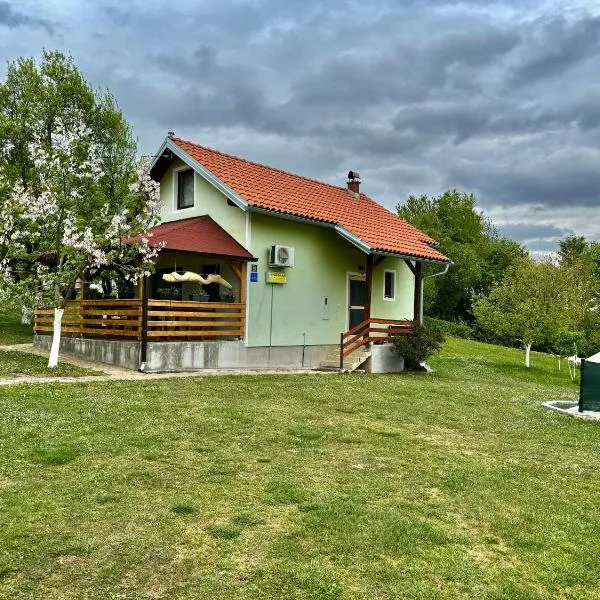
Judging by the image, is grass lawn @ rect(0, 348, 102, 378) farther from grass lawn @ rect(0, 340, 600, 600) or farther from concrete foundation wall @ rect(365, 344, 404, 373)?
concrete foundation wall @ rect(365, 344, 404, 373)

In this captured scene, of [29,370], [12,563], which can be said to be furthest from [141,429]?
[29,370]

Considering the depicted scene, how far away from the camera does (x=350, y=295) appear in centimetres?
2038

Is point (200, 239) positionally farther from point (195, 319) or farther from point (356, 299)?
point (356, 299)

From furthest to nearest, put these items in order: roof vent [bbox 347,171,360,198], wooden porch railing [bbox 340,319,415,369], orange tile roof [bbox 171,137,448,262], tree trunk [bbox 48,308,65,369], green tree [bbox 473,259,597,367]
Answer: roof vent [bbox 347,171,360,198], green tree [bbox 473,259,597,367], wooden porch railing [bbox 340,319,415,369], orange tile roof [bbox 171,137,448,262], tree trunk [bbox 48,308,65,369]

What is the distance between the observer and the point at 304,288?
61.4 feet

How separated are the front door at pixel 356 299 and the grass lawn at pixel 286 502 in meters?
9.98

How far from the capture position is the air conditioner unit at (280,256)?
57.2 ft

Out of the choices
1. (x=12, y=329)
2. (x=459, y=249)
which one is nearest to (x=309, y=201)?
(x=12, y=329)

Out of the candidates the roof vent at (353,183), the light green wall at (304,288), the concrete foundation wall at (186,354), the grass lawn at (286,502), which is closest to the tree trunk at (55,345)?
the concrete foundation wall at (186,354)

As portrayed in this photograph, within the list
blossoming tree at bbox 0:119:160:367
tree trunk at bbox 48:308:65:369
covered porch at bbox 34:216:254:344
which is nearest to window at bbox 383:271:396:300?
covered porch at bbox 34:216:254:344

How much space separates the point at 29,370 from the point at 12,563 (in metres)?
10.7

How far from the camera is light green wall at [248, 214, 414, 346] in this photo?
17.4 metres

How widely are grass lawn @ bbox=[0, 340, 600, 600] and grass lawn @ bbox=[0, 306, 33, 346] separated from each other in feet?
38.1

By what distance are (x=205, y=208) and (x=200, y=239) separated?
246 centimetres
